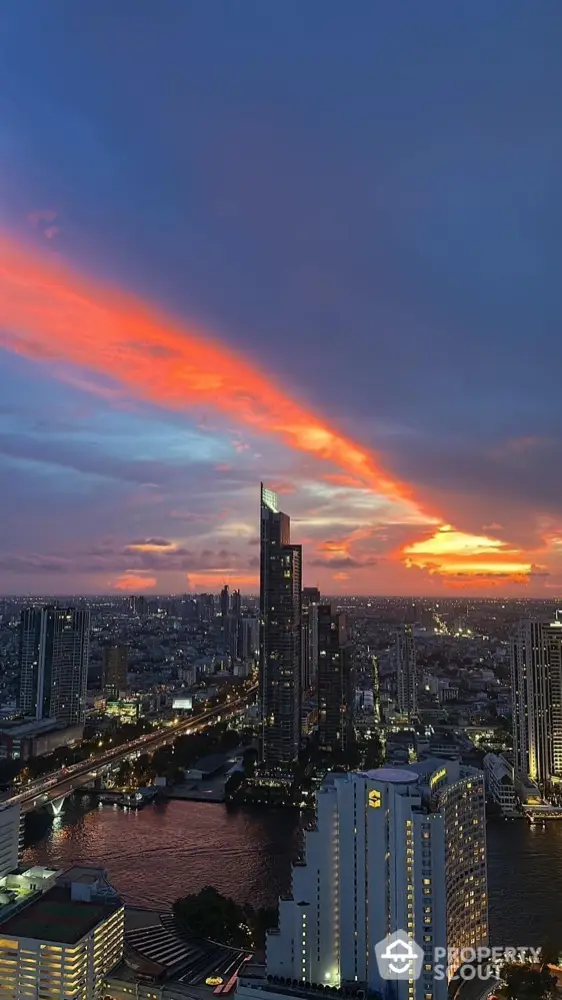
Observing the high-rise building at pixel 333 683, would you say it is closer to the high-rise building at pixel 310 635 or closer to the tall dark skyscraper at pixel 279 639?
the tall dark skyscraper at pixel 279 639

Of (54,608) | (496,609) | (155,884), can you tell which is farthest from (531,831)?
(496,609)

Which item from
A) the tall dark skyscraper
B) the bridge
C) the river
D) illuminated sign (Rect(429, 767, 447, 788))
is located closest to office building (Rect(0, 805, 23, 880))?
the bridge

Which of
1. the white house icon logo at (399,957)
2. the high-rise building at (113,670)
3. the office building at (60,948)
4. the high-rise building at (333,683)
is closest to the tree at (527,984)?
the white house icon logo at (399,957)

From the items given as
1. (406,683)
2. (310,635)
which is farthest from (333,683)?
(310,635)

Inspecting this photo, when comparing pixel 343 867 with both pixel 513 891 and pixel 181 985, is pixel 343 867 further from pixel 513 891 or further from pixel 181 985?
pixel 513 891

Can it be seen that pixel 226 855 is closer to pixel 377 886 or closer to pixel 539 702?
pixel 377 886
